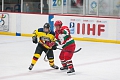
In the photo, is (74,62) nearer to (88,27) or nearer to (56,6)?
(88,27)

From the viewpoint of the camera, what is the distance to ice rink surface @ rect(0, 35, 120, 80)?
7.23 meters

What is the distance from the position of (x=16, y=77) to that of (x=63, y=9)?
967 cm

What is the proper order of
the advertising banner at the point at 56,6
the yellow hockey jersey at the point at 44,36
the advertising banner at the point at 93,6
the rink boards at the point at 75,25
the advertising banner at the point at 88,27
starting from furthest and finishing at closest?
1. the advertising banner at the point at 56,6
2. the advertising banner at the point at 93,6
3. the advertising banner at the point at 88,27
4. the rink boards at the point at 75,25
5. the yellow hockey jersey at the point at 44,36

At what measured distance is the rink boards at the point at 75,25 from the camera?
13.2m

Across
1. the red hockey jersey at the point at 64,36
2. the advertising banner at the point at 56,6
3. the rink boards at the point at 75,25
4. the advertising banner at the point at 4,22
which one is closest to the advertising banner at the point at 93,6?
the advertising banner at the point at 56,6

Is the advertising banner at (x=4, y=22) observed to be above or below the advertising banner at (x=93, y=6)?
below

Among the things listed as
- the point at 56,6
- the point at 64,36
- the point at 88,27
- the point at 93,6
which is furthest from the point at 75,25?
the point at 64,36

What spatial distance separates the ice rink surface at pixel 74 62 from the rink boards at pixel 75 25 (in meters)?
0.67

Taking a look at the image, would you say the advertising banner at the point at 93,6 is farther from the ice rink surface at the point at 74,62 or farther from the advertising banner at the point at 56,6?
the ice rink surface at the point at 74,62

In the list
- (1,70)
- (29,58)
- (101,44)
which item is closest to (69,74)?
(1,70)

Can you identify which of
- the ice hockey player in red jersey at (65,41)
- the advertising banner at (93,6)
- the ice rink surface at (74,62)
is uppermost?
the advertising banner at (93,6)

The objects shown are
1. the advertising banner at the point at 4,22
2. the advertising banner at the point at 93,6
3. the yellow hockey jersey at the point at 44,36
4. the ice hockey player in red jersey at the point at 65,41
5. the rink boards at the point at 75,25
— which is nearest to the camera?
the ice hockey player in red jersey at the point at 65,41

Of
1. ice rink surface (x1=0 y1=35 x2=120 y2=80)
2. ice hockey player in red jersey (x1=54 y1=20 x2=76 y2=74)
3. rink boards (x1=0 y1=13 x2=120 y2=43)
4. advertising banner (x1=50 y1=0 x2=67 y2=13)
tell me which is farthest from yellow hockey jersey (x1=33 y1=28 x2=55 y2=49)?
advertising banner (x1=50 y1=0 x2=67 y2=13)

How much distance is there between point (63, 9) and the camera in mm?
16578
